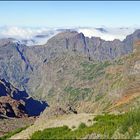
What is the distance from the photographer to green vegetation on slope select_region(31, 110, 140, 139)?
4185cm

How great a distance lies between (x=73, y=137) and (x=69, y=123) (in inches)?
395

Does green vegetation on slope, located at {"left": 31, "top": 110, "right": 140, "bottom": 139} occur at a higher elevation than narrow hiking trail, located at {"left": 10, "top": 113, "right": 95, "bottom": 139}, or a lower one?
higher

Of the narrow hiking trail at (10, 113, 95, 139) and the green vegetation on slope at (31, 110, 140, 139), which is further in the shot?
the narrow hiking trail at (10, 113, 95, 139)

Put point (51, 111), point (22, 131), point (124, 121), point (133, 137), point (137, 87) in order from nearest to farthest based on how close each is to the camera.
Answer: point (133, 137) → point (124, 121) → point (22, 131) → point (51, 111) → point (137, 87)

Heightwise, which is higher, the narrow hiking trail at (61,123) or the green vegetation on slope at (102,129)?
the green vegetation on slope at (102,129)

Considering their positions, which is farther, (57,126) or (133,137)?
(57,126)

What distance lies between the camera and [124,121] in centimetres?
4416

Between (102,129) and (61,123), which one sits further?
(61,123)

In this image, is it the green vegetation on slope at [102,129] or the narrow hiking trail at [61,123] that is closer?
the green vegetation on slope at [102,129]

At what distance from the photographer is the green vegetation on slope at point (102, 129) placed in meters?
41.8

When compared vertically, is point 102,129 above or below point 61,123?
above

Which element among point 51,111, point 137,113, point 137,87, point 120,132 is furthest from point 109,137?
point 137,87

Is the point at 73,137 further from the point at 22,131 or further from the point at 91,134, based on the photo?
the point at 22,131

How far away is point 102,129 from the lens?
43.4 meters
